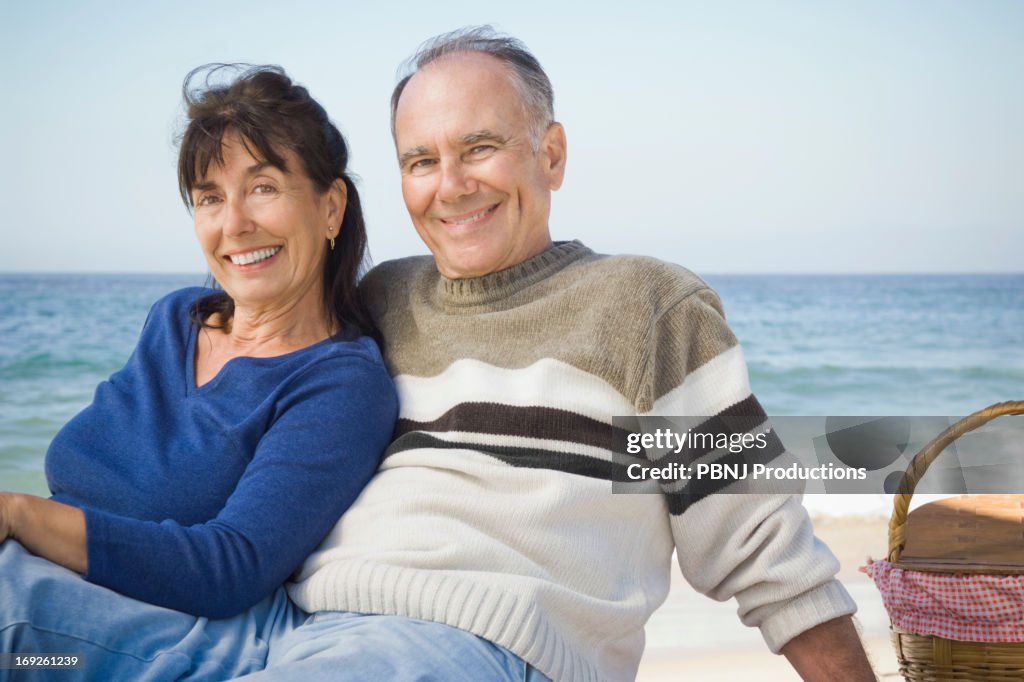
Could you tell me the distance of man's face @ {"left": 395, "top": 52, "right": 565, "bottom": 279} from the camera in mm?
2201

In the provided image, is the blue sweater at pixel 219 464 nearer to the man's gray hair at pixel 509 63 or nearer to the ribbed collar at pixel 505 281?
the ribbed collar at pixel 505 281

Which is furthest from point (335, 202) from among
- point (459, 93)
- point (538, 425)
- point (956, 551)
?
point (956, 551)

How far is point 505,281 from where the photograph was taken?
7.24 feet

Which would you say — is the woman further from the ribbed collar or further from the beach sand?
the beach sand

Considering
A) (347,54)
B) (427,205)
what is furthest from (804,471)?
(347,54)

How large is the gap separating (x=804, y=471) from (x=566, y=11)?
19490 millimetres

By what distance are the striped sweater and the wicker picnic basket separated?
0.34 metres

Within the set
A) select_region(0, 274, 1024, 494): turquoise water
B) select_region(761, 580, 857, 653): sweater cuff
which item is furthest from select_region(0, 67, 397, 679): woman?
select_region(0, 274, 1024, 494): turquoise water

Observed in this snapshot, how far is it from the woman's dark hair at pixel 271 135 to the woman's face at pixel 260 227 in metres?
0.02

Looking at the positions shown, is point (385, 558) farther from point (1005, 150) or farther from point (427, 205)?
point (1005, 150)

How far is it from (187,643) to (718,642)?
8.48 feet

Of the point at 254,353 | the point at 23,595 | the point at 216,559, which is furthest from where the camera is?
the point at 254,353

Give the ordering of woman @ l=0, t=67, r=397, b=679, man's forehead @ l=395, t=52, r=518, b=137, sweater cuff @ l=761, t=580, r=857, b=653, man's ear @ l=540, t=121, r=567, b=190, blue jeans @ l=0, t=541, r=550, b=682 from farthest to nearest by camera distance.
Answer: man's ear @ l=540, t=121, r=567, b=190, man's forehead @ l=395, t=52, r=518, b=137, sweater cuff @ l=761, t=580, r=857, b=653, woman @ l=0, t=67, r=397, b=679, blue jeans @ l=0, t=541, r=550, b=682

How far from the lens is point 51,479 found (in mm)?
2076
